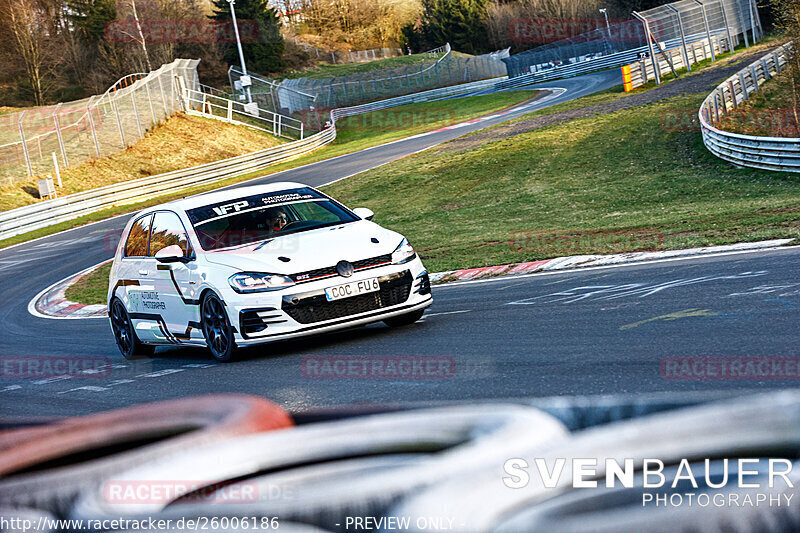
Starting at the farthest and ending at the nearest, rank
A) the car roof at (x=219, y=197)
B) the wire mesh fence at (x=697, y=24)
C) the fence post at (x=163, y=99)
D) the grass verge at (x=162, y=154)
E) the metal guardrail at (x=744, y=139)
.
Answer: the fence post at (x=163, y=99), the wire mesh fence at (x=697, y=24), the grass verge at (x=162, y=154), the metal guardrail at (x=744, y=139), the car roof at (x=219, y=197)

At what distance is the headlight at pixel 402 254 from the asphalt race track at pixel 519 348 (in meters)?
0.70

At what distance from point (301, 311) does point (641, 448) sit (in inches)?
240

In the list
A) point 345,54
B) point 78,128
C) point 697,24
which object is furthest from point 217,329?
point 345,54

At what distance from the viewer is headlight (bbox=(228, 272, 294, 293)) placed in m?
8.23

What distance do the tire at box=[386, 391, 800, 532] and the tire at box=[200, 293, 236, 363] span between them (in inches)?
251

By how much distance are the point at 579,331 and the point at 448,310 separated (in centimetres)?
286

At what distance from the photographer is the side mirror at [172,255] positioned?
9109 mm

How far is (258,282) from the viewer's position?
326 inches

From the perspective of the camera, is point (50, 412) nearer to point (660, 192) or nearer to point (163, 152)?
point (660, 192)

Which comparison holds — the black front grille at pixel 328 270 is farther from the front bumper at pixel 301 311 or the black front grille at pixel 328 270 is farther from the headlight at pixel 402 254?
the headlight at pixel 402 254

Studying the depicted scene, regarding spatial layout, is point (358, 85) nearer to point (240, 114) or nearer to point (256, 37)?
point (256, 37)

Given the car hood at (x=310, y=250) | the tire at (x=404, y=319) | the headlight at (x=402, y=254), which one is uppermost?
the car hood at (x=310, y=250)

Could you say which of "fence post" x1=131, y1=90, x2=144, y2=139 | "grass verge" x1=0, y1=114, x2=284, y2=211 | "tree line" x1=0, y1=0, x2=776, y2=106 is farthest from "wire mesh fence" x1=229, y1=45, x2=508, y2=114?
"fence post" x1=131, y1=90, x2=144, y2=139

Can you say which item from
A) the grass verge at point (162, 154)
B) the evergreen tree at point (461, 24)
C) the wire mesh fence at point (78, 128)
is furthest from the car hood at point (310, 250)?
the evergreen tree at point (461, 24)
